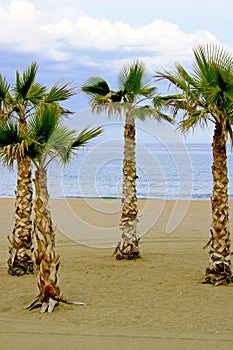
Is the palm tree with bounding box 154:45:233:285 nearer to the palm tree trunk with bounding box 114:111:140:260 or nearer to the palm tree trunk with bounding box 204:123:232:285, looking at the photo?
the palm tree trunk with bounding box 204:123:232:285

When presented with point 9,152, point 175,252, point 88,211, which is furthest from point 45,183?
point 88,211

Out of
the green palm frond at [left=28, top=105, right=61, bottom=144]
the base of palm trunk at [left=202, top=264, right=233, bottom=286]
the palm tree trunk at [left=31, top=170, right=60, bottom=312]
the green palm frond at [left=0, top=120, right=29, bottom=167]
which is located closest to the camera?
the palm tree trunk at [left=31, top=170, right=60, bottom=312]

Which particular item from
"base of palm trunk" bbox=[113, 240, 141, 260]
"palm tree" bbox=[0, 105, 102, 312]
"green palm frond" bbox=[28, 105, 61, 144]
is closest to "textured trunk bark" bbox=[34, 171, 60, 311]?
"palm tree" bbox=[0, 105, 102, 312]

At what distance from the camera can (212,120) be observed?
9.86 metres

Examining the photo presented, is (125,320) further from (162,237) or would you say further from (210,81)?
(162,237)

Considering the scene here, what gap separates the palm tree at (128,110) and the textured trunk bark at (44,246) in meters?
4.31

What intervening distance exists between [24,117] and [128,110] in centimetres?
268

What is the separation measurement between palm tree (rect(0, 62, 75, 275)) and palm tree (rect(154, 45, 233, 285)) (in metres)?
2.31

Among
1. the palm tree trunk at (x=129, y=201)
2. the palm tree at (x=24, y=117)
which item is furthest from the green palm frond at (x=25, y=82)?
the palm tree trunk at (x=129, y=201)

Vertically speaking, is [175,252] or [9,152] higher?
[9,152]

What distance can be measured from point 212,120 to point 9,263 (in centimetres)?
479

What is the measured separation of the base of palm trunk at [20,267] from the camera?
1104 centimetres

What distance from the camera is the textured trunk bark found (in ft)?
27.5

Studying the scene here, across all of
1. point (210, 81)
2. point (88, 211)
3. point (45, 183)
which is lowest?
point (88, 211)
